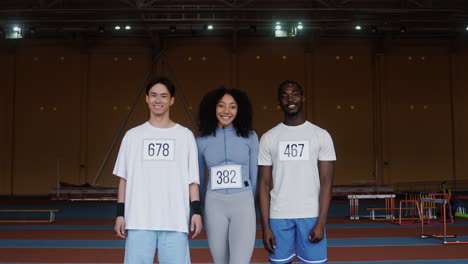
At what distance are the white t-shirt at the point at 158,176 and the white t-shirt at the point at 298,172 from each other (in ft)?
2.17

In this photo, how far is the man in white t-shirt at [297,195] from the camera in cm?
332

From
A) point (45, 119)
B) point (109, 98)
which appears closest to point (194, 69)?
point (109, 98)

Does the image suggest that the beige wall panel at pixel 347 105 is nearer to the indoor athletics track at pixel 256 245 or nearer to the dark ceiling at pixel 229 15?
the dark ceiling at pixel 229 15

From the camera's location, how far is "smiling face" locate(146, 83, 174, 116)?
10.4ft

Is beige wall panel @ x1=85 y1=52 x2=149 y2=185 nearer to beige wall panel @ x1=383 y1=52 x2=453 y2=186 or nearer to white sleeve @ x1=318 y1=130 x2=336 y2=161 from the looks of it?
beige wall panel @ x1=383 y1=52 x2=453 y2=186

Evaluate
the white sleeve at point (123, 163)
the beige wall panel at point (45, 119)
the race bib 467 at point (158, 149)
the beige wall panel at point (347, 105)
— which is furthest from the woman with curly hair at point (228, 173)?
the beige wall panel at point (45, 119)

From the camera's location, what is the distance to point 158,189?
119 inches

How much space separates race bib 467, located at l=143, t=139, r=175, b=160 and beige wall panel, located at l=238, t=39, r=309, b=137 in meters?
16.2

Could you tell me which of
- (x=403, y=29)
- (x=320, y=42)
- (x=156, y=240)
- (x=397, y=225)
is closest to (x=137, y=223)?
(x=156, y=240)

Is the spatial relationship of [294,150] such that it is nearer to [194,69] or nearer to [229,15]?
[229,15]

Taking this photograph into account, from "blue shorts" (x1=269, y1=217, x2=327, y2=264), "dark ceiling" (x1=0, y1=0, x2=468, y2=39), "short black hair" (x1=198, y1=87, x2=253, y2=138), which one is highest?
"dark ceiling" (x1=0, y1=0, x2=468, y2=39)

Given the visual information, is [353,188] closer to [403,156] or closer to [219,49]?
[403,156]

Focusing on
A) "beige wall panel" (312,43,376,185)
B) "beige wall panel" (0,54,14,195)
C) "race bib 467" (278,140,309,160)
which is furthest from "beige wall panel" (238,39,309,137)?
"race bib 467" (278,140,309,160)

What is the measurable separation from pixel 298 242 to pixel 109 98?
56.1 ft
